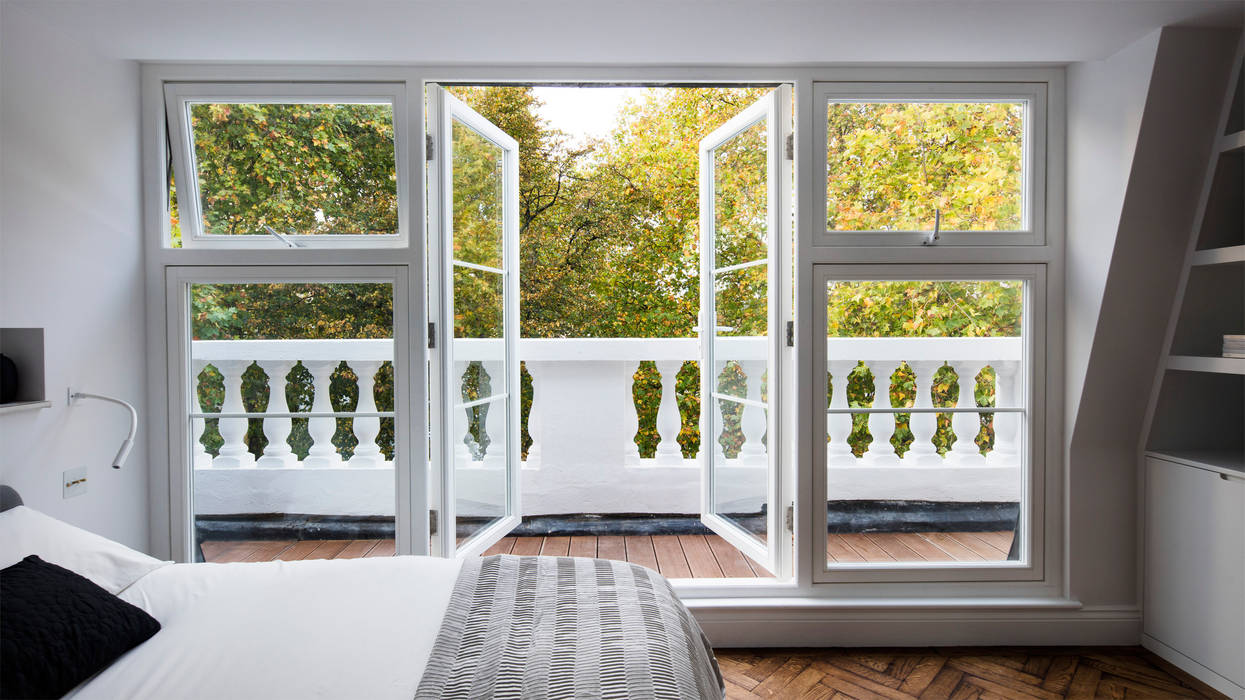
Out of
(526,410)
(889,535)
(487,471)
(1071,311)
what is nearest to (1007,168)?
(1071,311)

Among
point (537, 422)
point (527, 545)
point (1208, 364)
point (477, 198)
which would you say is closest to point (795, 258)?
point (477, 198)

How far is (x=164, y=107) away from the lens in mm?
2262

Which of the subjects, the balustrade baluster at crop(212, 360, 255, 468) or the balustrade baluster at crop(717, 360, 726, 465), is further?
the balustrade baluster at crop(717, 360, 726, 465)

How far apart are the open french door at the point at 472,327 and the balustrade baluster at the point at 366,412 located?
0.22 metres

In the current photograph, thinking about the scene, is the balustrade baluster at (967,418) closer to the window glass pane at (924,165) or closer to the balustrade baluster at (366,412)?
the window glass pane at (924,165)

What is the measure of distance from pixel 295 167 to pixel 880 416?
2.33 meters

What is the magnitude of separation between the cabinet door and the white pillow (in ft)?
10.0

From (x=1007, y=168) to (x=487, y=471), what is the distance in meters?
2.29

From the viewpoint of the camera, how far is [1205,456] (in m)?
2.19

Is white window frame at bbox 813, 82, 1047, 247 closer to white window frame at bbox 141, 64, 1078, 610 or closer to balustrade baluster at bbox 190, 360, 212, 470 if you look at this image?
white window frame at bbox 141, 64, 1078, 610

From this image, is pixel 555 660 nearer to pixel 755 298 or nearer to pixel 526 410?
pixel 755 298

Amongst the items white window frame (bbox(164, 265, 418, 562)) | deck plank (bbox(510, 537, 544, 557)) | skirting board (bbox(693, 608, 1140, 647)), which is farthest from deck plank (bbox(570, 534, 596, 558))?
white window frame (bbox(164, 265, 418, 562))

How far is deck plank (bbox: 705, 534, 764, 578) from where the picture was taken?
271 centimetres

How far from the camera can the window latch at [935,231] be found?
230cm
